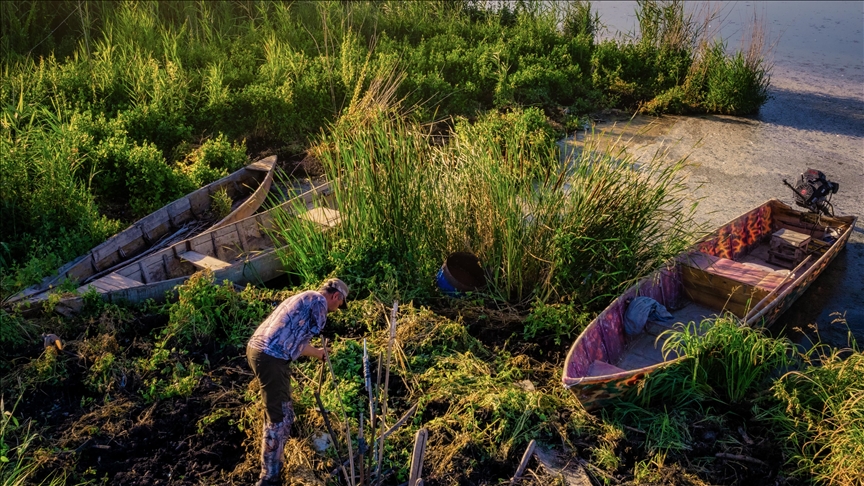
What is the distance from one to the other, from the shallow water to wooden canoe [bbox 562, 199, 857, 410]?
16.8 inches

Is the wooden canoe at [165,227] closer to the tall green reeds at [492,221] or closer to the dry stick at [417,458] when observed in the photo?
the tall green reeds at [492,221]

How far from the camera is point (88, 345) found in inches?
209

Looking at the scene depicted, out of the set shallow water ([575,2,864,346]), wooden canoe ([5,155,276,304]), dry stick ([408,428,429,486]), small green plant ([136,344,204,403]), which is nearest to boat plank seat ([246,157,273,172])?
wooden canoe ([5,155,276,304])

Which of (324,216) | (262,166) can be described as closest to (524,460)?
(324,216)

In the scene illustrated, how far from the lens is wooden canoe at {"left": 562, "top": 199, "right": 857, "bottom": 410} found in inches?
200

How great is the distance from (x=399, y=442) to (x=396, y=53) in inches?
330

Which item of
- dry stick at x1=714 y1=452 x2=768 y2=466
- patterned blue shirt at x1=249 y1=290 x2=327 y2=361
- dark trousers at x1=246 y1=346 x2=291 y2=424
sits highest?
patterned blue shirt at x1=249 y1=290 x2=327 y2=361

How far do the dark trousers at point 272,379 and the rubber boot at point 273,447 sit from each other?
0.04 meters

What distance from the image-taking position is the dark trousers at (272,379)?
4.09m

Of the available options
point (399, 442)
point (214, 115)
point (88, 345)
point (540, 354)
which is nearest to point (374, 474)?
point (399, 442)

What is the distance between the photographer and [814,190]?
7.51m

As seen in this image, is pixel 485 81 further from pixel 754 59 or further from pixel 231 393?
pixel 231 393

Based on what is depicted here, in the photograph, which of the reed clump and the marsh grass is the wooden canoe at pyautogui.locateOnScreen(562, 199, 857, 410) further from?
the marsh grass

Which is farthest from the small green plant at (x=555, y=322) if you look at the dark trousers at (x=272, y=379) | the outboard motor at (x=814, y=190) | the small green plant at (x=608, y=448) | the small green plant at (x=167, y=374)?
the outboard motor at (x=814, y=190)
